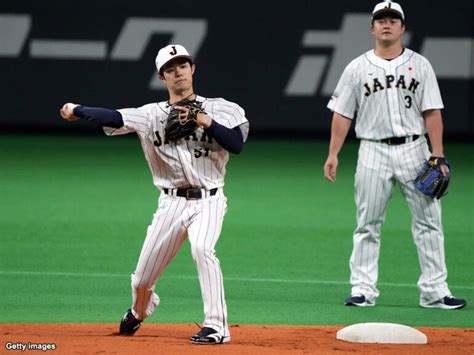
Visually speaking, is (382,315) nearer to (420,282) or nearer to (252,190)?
(420,282)

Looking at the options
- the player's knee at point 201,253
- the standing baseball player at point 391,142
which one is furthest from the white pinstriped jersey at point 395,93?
the player's knee at point 201,253

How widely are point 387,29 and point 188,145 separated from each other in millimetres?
2064

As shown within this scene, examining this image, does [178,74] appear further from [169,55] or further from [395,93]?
[395,93]

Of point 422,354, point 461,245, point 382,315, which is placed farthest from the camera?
point 461,245

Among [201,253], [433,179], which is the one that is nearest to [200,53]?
[433,179]

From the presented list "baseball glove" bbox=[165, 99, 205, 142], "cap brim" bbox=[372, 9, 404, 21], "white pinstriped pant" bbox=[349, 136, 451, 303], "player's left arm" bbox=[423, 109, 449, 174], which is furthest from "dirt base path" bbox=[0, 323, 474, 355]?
"cap brim" bbox=[372, 9, 404, 21]

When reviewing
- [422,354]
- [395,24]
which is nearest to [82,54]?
[395,24]

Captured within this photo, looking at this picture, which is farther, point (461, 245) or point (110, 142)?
point (110, 142)

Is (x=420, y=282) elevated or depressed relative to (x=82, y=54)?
depressed

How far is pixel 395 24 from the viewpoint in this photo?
8.40 metres

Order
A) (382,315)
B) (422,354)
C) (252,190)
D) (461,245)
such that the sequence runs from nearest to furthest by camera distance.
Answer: (422,354), (382,315), (461,245), (252,190)

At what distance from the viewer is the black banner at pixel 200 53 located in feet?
58.2

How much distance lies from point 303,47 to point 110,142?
3.28 m

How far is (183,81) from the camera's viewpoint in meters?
7.06
